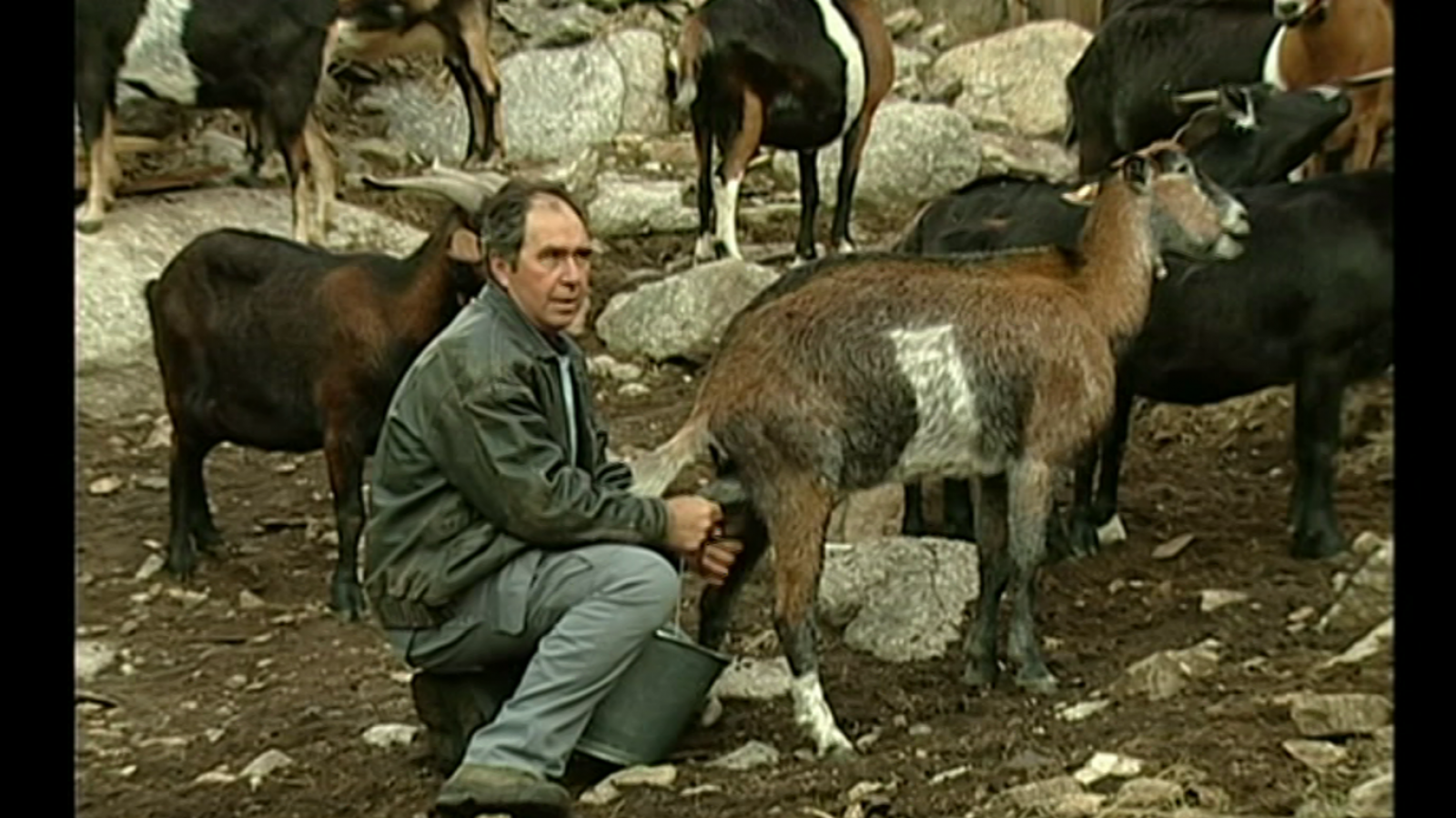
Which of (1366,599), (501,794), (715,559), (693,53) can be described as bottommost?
(501,794)

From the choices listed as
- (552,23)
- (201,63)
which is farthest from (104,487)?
(552,23)

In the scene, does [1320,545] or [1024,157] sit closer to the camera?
[1320,545]

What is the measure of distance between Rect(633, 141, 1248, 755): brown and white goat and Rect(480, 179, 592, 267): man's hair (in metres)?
0.68

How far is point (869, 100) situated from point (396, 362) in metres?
4.29

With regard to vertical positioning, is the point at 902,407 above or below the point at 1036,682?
above

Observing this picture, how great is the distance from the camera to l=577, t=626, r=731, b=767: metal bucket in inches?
238

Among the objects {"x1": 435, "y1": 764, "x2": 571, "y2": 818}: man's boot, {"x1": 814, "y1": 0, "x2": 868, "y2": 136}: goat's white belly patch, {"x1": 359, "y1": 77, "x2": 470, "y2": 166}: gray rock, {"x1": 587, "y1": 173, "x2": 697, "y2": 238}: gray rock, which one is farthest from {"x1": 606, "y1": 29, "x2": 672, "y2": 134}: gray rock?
{"x1": 435, "y1": 764, "x2": 571, "y2": 818}: man's boot

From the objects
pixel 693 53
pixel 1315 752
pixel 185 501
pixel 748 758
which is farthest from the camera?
pixel 693 53

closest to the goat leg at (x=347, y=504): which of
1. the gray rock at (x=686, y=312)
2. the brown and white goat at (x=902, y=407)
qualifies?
the brown and white goat at (x=902, y=407)

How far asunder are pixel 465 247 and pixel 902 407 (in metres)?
2.01

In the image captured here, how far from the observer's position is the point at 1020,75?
1541 cm

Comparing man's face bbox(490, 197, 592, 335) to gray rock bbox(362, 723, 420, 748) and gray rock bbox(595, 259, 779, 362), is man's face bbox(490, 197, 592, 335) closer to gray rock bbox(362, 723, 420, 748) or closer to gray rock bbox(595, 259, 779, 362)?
gray rock bbox(362, 723, 420, 748)

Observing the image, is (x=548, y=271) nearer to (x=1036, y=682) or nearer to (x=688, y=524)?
(x=688, y=524)

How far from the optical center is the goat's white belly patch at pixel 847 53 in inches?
463
